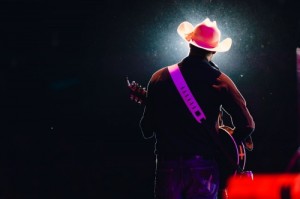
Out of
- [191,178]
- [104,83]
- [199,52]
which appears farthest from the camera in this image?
[104,83]

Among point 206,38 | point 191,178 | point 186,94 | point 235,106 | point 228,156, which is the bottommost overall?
point 191,178

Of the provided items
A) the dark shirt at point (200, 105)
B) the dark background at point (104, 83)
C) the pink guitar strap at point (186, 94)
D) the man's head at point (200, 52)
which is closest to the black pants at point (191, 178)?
the dark shirt at point (200, 105)

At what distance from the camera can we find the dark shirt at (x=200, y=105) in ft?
10.2

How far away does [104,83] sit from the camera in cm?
649

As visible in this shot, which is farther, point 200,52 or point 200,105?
point 200,52

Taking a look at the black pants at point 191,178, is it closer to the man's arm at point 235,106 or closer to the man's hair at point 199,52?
the man's arm at point 235,106

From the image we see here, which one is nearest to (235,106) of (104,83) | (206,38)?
(206,38)

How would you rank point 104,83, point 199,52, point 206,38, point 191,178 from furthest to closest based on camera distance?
point 104,83, point 206,38, point 199,52, point 191,178

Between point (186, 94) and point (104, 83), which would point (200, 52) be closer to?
point (186, 94)

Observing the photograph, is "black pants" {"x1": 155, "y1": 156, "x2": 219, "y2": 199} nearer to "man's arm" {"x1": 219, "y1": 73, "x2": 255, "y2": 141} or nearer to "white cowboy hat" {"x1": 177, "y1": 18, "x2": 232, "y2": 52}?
"man's arm" {"x1": 219, "y1": 73, "x2": 255, "y2": 141}

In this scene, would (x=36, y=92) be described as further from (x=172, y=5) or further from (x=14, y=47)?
(x=172, y=5)

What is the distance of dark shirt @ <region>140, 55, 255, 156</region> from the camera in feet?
10.2

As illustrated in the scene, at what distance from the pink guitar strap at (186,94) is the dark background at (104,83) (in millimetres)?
3138

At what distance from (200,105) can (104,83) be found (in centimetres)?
348
